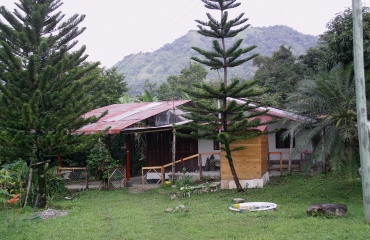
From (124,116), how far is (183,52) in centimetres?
7038

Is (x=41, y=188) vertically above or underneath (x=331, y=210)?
above

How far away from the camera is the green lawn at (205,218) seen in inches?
272

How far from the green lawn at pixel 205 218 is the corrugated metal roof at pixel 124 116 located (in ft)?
8.91

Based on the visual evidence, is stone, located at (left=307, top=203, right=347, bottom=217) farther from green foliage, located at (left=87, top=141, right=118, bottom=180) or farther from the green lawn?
green foliage, located at (left=87, top=141, right=118, bottom=180)

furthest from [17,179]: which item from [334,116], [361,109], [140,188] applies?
[361,109]

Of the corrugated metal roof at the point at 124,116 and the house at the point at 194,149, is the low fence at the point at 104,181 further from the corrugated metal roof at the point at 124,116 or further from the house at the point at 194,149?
the corrugated metal roof at the point at 124,116

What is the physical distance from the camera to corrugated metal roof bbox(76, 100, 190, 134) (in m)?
14.1

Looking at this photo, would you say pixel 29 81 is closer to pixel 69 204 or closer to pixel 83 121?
pixel 83 121

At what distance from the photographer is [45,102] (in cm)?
1095

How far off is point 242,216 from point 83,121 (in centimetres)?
605

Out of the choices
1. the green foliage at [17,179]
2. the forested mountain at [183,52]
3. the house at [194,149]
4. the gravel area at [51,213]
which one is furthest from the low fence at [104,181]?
the forested mountain at [183,52]

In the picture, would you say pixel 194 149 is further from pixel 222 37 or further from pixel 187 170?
pixel 222 37

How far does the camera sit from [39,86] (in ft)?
35.7

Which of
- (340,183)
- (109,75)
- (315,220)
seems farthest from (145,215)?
(109,75)
